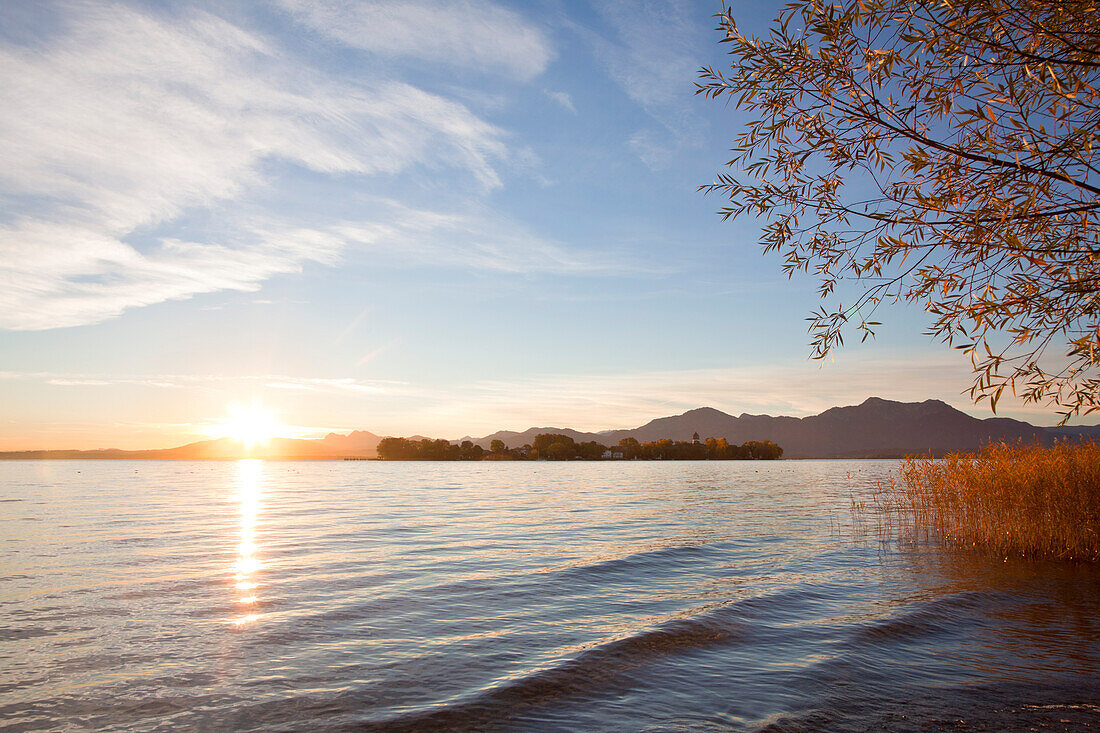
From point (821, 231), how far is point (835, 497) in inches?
2132

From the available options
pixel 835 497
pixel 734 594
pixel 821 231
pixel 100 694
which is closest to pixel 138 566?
pixel 100 694

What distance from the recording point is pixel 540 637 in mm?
13461

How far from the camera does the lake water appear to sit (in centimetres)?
946

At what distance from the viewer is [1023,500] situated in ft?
72.9

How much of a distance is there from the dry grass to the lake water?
1.23 meters

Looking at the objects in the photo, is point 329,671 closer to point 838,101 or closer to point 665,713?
point 665,713

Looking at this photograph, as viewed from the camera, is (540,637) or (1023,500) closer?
(540,637)

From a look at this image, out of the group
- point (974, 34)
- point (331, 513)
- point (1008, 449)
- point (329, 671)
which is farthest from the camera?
point (331, 513)

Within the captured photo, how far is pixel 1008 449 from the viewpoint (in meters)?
24.8

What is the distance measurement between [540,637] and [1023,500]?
63.7ft

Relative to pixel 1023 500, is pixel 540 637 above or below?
below

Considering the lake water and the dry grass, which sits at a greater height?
the dry grass

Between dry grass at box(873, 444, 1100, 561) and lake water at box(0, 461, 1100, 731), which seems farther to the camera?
dry grass at box(873, 444, 1100, 561)

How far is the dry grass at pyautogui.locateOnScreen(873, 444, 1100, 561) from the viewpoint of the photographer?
2069 centimetres
